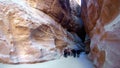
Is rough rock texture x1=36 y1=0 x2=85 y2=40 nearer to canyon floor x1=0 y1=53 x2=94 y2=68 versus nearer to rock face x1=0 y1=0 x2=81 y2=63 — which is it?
rock face x1=0 y1=0 x2=81 y2=63

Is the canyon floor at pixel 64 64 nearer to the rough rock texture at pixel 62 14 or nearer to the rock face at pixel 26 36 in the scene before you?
the rock face at pixel 26 36

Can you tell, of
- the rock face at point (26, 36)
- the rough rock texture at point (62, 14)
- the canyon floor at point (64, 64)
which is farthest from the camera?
the rough rock texture at point (62, 14)

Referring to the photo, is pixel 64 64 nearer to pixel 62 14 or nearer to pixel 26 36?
pixel 26 36

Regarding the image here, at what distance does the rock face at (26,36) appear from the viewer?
14.3 feet

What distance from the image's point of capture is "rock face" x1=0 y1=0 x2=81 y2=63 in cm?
436

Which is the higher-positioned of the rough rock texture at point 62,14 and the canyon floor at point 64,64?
the rough rock texture at point 62,14

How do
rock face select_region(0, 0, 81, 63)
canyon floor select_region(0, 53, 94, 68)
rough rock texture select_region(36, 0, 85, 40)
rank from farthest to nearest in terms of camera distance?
1. rough rock texture select_region(36, 0, 85, 40)
2. rock face select_region(0, 0, 81, 63)
3. canyon floor select_region(0, 53, 94, 68)

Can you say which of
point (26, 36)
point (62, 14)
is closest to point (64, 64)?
point (26, 36)

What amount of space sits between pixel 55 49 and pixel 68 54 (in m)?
0.36

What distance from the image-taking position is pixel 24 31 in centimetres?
464

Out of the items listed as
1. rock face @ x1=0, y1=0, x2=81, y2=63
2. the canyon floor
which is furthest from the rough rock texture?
the canyon floor

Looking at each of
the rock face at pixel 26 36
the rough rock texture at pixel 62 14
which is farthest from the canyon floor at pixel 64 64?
the rough rock texture at pixel 62 14

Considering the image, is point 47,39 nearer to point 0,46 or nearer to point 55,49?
point 55,49

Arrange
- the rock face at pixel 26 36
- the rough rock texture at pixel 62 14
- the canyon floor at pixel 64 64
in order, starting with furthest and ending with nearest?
the rough rock texture at pixel 62 14, the rock face at pixel 26 36, the canyon floor at pixel 64 64
